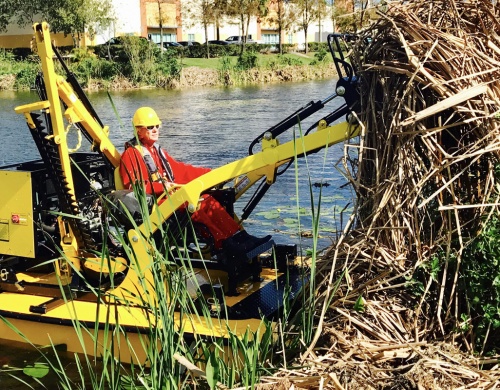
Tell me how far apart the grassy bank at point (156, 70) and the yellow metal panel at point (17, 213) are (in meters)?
28.2

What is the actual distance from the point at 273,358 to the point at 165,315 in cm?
92

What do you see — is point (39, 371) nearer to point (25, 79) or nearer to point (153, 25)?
point (25, 79)

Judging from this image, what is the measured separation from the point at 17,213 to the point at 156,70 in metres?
30.2

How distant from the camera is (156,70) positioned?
36469mm

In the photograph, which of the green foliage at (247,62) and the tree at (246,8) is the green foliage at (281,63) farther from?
the tree at (246,8)

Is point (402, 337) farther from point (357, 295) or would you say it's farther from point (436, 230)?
point (436, 230)

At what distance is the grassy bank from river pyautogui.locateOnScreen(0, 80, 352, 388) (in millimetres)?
1711

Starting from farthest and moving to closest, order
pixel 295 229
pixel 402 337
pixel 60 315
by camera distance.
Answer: pixel 295 229
pixel 60 315
pixel 402 337

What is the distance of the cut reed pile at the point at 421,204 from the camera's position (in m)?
4.36

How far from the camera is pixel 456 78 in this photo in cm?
447

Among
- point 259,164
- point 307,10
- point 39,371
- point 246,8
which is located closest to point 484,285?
point 259,164

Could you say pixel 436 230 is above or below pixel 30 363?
above

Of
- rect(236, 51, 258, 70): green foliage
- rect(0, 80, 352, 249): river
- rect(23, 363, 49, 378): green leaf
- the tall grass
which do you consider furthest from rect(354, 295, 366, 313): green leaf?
rect(236, 51, 258, 70): green foliage

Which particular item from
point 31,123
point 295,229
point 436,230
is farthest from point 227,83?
point 436,230
